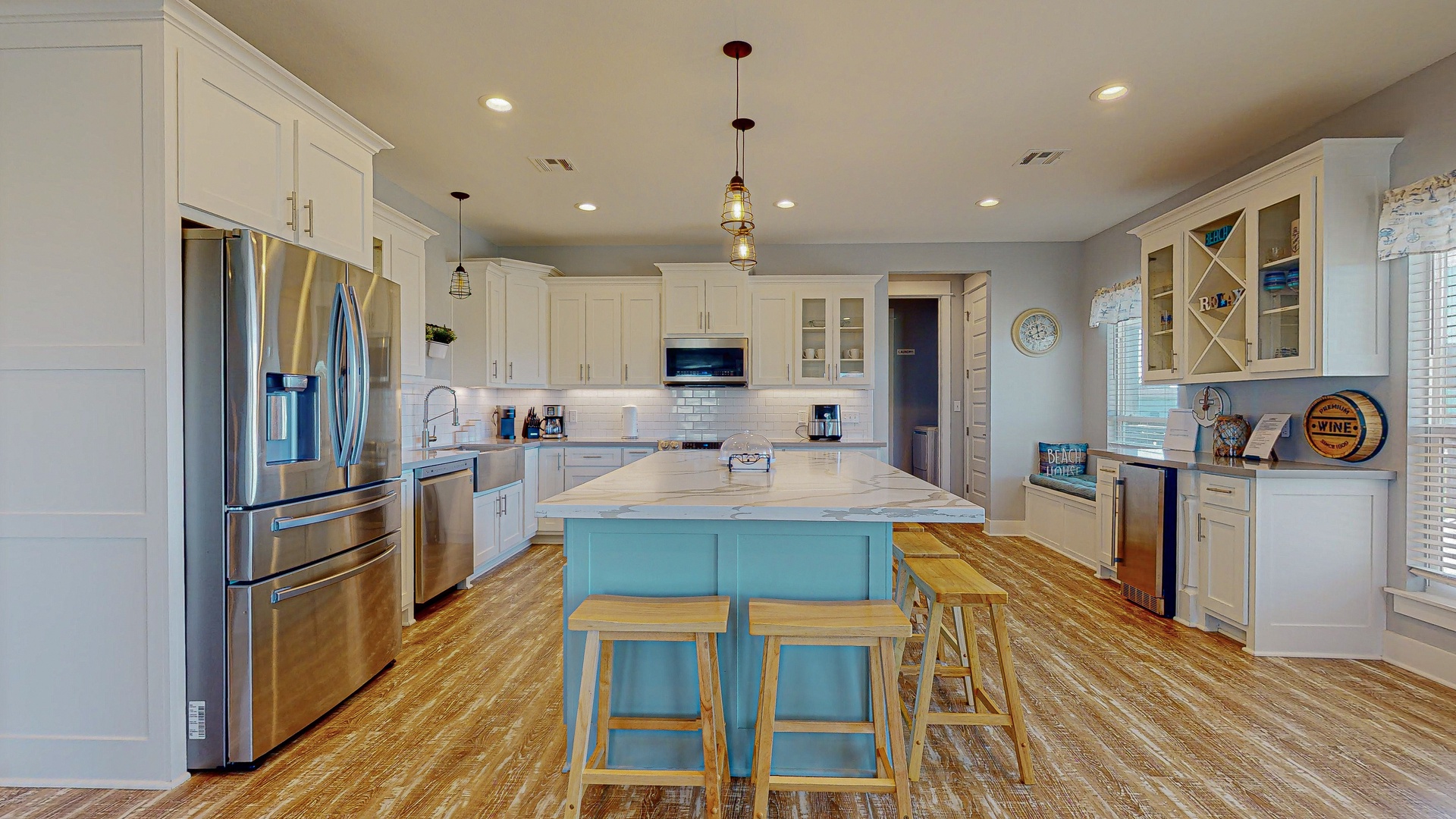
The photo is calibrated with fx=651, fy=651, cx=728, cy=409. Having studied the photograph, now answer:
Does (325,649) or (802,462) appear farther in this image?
(802,462)

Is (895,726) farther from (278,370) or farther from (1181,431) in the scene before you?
(1181,431)

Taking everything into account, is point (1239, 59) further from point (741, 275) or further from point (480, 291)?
point (480, 291)

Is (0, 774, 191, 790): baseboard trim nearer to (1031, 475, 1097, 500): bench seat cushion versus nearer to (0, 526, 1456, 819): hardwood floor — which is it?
(0, 526, 1456, 819): hardwood floor

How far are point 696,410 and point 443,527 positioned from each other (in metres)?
2.71

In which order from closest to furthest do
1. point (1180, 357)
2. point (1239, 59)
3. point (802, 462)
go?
point (1239, 59), point (802, 462), point (1180, 357)

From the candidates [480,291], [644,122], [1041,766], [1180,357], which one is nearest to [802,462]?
[1041,766]

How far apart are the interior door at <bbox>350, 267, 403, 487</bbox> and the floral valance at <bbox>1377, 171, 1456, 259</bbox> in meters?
4.39

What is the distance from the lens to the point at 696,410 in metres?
6.04

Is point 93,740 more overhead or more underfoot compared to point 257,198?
more underfoot

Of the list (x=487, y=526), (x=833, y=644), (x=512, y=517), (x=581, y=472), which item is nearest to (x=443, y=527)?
(x=487, y=526)

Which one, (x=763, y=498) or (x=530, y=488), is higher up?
(x=763, y=498)

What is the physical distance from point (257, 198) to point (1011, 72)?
3029mm

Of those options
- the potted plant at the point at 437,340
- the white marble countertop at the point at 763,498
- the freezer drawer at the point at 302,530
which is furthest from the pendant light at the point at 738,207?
the potted plant at the point at 437,340

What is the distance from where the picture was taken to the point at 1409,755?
86.0 inches
